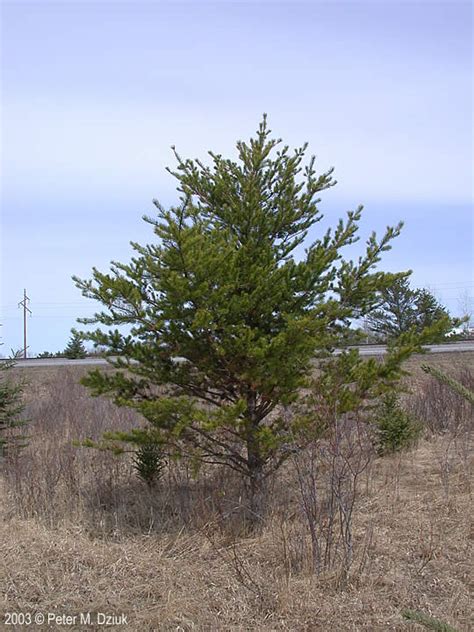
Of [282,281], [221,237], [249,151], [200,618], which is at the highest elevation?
[249,151]

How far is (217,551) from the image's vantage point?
19.0 feet

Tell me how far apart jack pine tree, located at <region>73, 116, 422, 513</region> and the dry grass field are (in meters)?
0.79

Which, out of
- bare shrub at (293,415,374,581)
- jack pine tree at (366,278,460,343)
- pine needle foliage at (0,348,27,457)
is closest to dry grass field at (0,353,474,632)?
bare shrub at (293,415,374,581)

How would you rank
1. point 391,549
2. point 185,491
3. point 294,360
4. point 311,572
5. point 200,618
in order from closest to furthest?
point 200,618
point 311,572
point 391,549
point 294,360
point 185,491

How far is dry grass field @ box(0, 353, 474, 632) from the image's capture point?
472 cm

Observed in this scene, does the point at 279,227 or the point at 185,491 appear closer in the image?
the point at 279,227

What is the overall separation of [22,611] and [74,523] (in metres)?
1.72

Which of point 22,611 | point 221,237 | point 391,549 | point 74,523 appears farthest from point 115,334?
point 391,549

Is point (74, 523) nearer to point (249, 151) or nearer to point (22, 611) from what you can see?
point (22, 611)

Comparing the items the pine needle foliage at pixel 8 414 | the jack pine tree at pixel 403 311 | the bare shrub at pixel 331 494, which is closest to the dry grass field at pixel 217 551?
the bare shrub at pixel 331 494

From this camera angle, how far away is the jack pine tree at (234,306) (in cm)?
588

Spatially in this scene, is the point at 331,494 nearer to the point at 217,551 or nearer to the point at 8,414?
the point at 217,551

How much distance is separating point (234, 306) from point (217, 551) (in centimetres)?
227

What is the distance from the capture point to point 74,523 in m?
6.67
